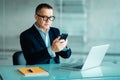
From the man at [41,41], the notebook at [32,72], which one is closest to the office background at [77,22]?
the man at [41,41]

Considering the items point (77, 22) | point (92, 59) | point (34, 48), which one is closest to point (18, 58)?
point (34, 48)

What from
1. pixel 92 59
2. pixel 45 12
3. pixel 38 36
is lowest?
pixel 92 59

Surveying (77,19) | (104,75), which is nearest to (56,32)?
(104,75)

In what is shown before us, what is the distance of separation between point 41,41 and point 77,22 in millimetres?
1370

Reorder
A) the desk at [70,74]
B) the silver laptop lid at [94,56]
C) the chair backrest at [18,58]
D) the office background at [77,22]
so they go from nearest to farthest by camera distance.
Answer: the desk at [70,74] < the silver laptop lid at [94,56] < the chair backrest at [18,58] < the office background at [77,22]

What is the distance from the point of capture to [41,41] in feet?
8.28

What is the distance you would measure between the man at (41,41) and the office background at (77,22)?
119 centimetres

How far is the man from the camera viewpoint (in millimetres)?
2352

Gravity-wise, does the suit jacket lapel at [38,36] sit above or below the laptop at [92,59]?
above

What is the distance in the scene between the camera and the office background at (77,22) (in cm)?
375

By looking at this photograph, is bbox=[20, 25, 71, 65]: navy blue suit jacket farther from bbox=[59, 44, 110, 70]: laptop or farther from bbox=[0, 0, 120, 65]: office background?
bbox=[0, 0, 120, 65]: office background

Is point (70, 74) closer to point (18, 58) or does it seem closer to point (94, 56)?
point (94, 56)

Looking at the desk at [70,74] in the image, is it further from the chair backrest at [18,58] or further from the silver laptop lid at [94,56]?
the chair backrest at [18,58]

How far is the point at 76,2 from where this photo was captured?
12.4 feet
